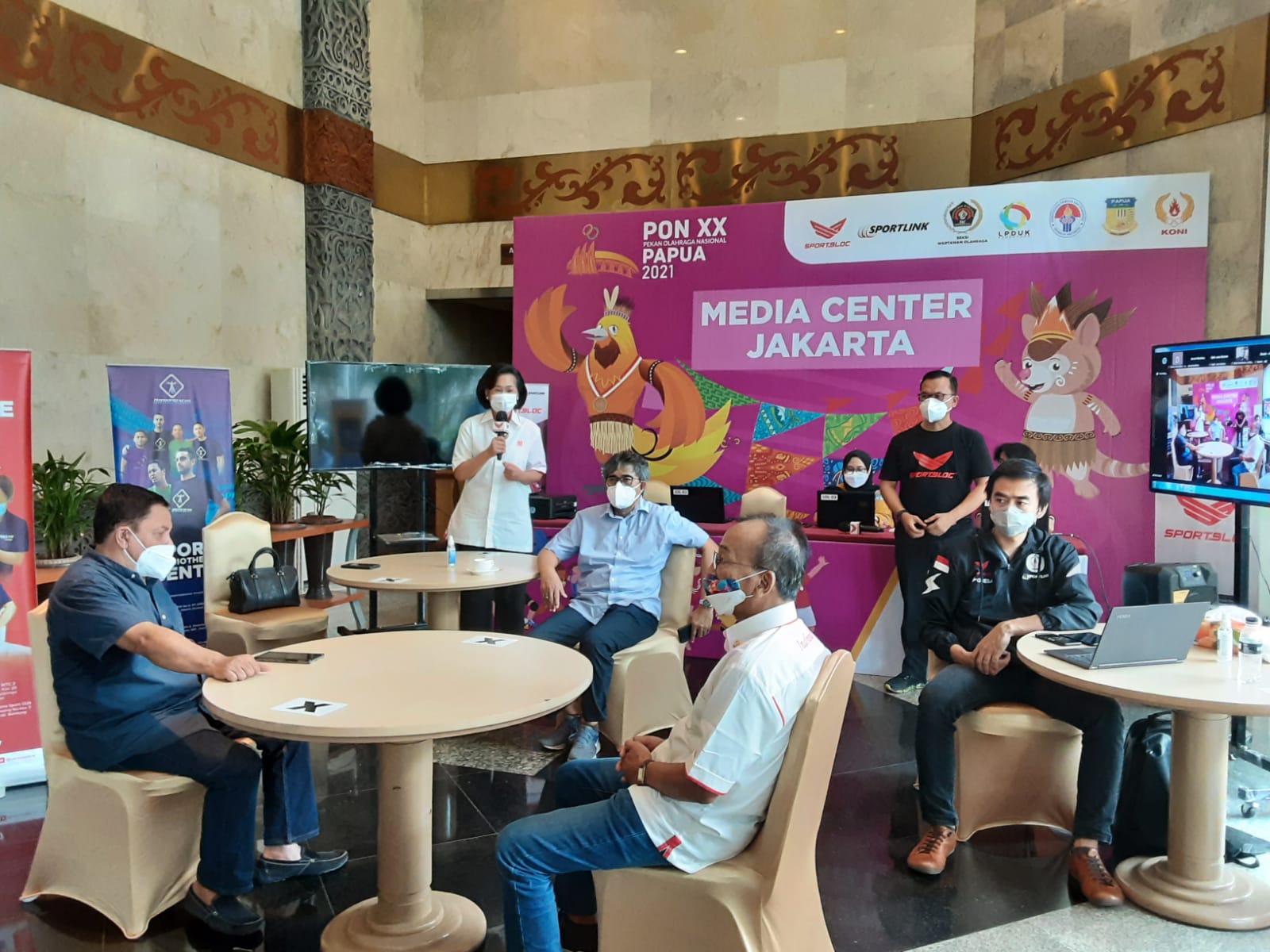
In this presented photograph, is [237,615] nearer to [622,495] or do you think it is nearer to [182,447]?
[182,447]

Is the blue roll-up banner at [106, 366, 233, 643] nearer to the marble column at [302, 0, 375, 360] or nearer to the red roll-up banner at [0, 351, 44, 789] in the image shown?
the red roll-up banner at [0, 351, 44, 789]

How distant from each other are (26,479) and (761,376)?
13.0 feet

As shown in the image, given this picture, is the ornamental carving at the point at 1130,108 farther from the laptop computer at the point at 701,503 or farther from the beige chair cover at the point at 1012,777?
the beige chair cover at the point at 1012,777

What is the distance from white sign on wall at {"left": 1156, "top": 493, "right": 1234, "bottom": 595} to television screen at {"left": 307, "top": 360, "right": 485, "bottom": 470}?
4.29 m

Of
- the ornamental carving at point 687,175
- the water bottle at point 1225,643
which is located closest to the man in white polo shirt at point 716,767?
the water bottle at point 1225,643

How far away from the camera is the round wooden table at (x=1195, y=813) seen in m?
2.63

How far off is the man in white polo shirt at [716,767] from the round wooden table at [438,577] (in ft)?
6.00

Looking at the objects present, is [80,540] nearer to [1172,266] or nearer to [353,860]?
[353,860]

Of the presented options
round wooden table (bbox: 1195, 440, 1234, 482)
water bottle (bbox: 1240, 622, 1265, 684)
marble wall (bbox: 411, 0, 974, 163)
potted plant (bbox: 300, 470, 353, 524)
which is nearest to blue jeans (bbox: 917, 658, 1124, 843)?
water bottle (bbox: 1240, 622, 1265, 684)

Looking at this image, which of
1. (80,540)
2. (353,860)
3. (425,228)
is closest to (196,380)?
(80,540)

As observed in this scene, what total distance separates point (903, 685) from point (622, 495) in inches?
81.8

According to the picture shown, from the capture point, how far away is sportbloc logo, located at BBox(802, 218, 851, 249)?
570cm

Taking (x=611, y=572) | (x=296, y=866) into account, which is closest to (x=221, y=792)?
(x=296, y=866)

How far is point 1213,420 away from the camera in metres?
4.09
